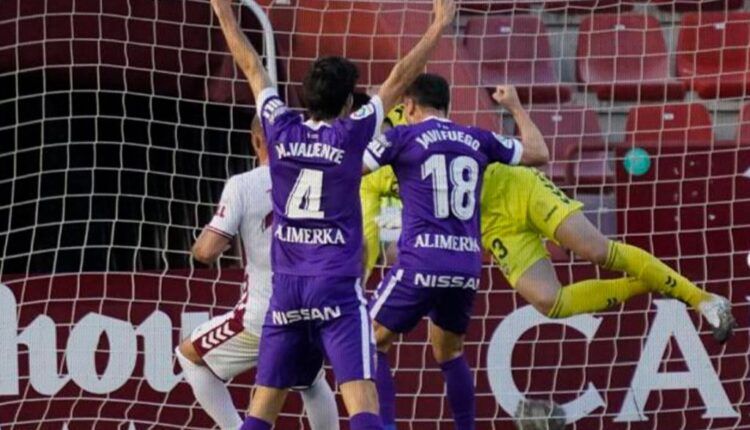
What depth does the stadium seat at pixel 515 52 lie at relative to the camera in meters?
10.5

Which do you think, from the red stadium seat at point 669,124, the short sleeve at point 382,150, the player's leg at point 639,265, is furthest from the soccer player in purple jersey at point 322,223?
the red stadium seat at point 669,124

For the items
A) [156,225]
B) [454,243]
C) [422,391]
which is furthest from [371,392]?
[156,225]

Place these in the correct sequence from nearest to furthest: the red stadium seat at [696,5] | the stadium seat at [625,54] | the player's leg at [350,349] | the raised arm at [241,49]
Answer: the player's leg at [350,349] < the raised arm at [241,49] < the stadium seat at [625,54] < the red stadium seat at [696,5]

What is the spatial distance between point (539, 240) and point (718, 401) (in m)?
1.30

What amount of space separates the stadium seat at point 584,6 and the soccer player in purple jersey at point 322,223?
3603mm

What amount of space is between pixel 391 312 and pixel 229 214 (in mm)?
747

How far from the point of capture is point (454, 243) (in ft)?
25.7

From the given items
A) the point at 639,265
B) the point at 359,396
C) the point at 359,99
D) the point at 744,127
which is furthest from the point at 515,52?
the point at 359,396

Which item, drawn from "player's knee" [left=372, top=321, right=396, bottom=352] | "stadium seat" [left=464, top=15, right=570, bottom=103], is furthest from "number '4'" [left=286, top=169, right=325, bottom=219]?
"stadium seat" [left=464, top=15, right=570, bottom=103]

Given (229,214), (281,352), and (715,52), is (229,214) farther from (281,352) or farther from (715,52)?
(715,52)

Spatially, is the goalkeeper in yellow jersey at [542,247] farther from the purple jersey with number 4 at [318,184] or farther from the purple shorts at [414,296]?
the purple jersey with number 4 at [318,184]

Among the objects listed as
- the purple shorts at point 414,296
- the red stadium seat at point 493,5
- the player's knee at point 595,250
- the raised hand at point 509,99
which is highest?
the red stadium seat at point 493,5

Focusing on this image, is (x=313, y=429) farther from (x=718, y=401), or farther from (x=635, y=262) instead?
(x=718, y=401)

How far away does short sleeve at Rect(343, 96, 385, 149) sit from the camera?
6777mm
